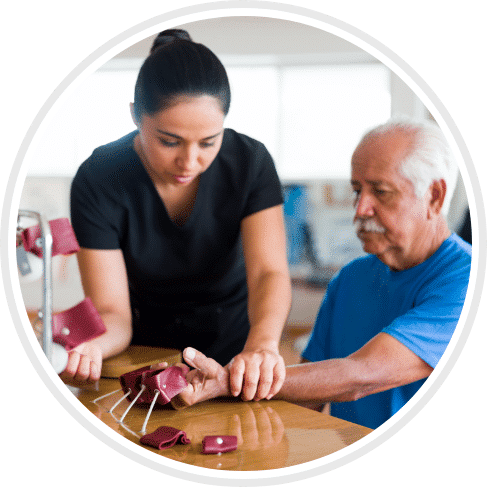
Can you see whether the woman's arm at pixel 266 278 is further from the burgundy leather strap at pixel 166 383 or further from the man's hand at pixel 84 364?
the man's hand at pixel 84 364

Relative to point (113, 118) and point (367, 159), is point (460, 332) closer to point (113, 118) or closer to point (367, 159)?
point (367, 159)

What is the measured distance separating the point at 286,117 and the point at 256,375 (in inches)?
13.3

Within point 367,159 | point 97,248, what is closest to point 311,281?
point 367,159

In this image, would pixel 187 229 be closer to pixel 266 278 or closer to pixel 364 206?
pixel 266 278

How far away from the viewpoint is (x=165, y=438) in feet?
2.41

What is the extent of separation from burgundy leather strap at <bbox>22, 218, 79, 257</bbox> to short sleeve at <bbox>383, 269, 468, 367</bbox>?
433mm

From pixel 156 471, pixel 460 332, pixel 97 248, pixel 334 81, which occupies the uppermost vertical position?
pixel 334 81

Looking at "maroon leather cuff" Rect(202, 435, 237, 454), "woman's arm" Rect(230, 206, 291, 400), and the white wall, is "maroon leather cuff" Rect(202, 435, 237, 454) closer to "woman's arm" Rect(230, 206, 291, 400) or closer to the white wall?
"woman's arm" Rect(230, 206, 291, 400)

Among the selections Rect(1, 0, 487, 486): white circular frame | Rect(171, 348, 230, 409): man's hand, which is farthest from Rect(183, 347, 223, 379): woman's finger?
Rect(1, 0, 487, 486): white circular frame

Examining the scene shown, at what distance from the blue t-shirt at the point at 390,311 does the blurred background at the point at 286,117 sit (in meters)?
0.04

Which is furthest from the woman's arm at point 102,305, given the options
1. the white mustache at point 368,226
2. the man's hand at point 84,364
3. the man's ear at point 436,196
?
the man's ear at point 436,196

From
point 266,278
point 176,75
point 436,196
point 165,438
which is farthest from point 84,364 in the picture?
point 436,196

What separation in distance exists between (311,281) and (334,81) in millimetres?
273

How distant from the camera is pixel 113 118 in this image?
2.60 feet
